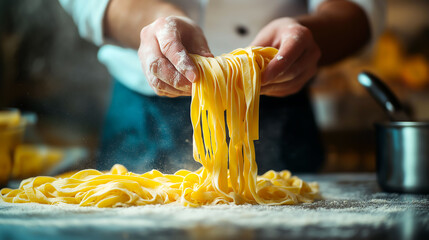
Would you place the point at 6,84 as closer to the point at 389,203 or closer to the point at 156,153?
the point at 156,153

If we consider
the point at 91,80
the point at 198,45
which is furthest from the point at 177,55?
the point at 91,80

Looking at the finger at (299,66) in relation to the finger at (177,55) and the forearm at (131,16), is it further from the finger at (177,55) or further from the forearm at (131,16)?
the forearm at (131,16)

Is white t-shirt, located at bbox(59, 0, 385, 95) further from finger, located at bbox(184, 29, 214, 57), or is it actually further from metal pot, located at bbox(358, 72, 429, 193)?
metal pot, located at bbox(358, 72, 429, 193)

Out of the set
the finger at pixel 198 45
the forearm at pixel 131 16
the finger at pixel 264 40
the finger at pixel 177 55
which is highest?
the forearm at pixel 131 16

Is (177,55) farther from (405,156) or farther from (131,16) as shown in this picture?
(405,156)

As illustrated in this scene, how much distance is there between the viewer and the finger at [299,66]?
1.05 meters

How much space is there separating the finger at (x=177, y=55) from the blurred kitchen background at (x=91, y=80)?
0.36 metres

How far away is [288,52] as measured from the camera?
1.02m

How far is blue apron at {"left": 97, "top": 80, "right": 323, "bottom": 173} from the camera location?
1027 millimetres

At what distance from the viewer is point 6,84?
223cm

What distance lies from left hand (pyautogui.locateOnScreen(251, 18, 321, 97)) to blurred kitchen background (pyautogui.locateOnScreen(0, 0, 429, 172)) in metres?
0.50

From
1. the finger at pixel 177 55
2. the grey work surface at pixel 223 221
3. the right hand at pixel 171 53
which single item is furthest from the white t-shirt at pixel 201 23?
the grey work surface at pixel 223 221

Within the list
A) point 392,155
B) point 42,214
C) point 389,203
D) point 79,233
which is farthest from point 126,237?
point 392,155

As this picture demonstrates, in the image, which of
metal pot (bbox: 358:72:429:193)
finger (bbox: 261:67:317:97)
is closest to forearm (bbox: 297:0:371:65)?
finger (bbox: 261:67:317:97)
